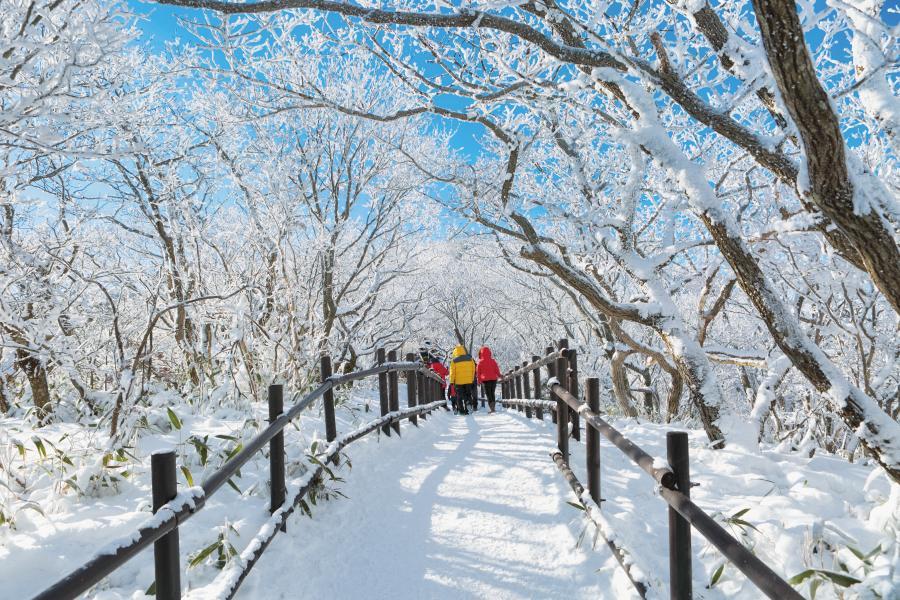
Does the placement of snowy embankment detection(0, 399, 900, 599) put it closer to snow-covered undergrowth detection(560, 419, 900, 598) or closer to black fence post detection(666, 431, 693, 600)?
snow-covered undergrowth detection(560, 419, 900, 598)

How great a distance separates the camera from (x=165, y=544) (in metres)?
2.02

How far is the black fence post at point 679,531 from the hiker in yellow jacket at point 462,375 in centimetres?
928

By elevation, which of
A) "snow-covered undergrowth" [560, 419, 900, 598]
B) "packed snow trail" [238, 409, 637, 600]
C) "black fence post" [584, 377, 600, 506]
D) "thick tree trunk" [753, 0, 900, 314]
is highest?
"thick tree trunk" [753, 0, 900, 314]

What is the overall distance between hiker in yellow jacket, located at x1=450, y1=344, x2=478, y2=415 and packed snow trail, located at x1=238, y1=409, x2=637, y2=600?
611 cm

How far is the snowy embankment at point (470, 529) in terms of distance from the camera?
2600mm

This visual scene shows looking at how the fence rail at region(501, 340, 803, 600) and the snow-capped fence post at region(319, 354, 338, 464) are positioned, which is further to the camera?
the snow-capped fence post at region(319, 354, 338, 464)

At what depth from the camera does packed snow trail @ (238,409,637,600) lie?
9.66 feet

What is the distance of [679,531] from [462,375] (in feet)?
31.9

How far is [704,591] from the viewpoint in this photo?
2.58 m

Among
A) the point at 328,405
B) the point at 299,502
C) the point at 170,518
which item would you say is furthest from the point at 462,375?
the point at 170,518

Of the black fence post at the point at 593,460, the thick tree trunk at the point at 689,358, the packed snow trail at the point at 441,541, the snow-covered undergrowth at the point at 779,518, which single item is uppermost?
the thick tree trunk at the point at 689,358

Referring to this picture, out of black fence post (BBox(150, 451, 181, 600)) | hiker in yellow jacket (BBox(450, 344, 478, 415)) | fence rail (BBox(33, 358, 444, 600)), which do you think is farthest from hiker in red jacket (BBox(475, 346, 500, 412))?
black fence post (BBox(150, 451, 181, 600))

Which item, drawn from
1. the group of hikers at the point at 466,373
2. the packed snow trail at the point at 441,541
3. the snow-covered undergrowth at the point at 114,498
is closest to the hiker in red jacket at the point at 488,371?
the group of hikers at the point at 466,373

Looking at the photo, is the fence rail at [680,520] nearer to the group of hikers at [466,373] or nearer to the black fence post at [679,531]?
the black fence post at [679,531]
